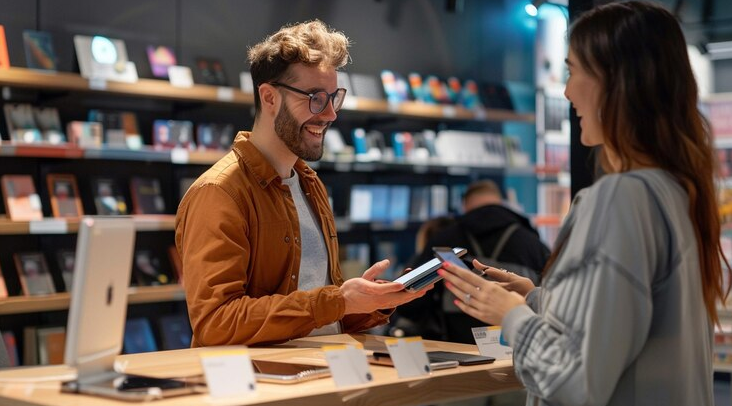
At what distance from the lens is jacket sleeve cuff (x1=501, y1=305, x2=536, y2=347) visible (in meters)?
1.90

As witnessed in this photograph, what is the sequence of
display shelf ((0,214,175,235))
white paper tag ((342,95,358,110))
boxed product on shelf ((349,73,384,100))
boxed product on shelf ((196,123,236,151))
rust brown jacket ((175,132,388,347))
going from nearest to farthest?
rust brown jacket ((175,132,388,347))
display shelf ((0,214,175,235))
boxed product on shelf ((196,123,236,151))
white paper tag ((342,95,358,110))
boxed product on shelf ((349,73,384,100))

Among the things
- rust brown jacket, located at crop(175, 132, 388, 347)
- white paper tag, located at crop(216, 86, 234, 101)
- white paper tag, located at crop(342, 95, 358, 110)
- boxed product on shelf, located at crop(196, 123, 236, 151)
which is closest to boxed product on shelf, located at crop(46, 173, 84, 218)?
boxed product on shelf, located at crop(196, 123, 236, 151)

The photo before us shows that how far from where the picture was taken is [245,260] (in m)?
2.70

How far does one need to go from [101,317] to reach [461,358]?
91 cm

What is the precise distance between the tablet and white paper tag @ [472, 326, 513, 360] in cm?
22

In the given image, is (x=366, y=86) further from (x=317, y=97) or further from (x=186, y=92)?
(x=317, y=97)

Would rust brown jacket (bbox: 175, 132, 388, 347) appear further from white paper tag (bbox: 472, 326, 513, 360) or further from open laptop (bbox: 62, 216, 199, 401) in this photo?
open laptop (bbox: 62, 216, 199, 401)

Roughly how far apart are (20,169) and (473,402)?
11.3ft

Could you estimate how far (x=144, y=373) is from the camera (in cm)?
218

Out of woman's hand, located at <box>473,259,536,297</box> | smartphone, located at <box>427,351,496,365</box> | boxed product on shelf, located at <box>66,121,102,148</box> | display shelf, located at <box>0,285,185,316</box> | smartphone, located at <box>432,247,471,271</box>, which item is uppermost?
boxed product on shelf, located at <box>66,121,102,148</box>

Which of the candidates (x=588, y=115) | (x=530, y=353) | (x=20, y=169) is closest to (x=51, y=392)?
(x=530, y=353)

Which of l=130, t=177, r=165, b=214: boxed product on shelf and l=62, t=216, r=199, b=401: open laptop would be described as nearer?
l=62, t=216, r=199, b=401: open laptop

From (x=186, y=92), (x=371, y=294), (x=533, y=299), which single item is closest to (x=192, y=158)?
(x=186, y=92)

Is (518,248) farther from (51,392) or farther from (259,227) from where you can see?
(51,392)
